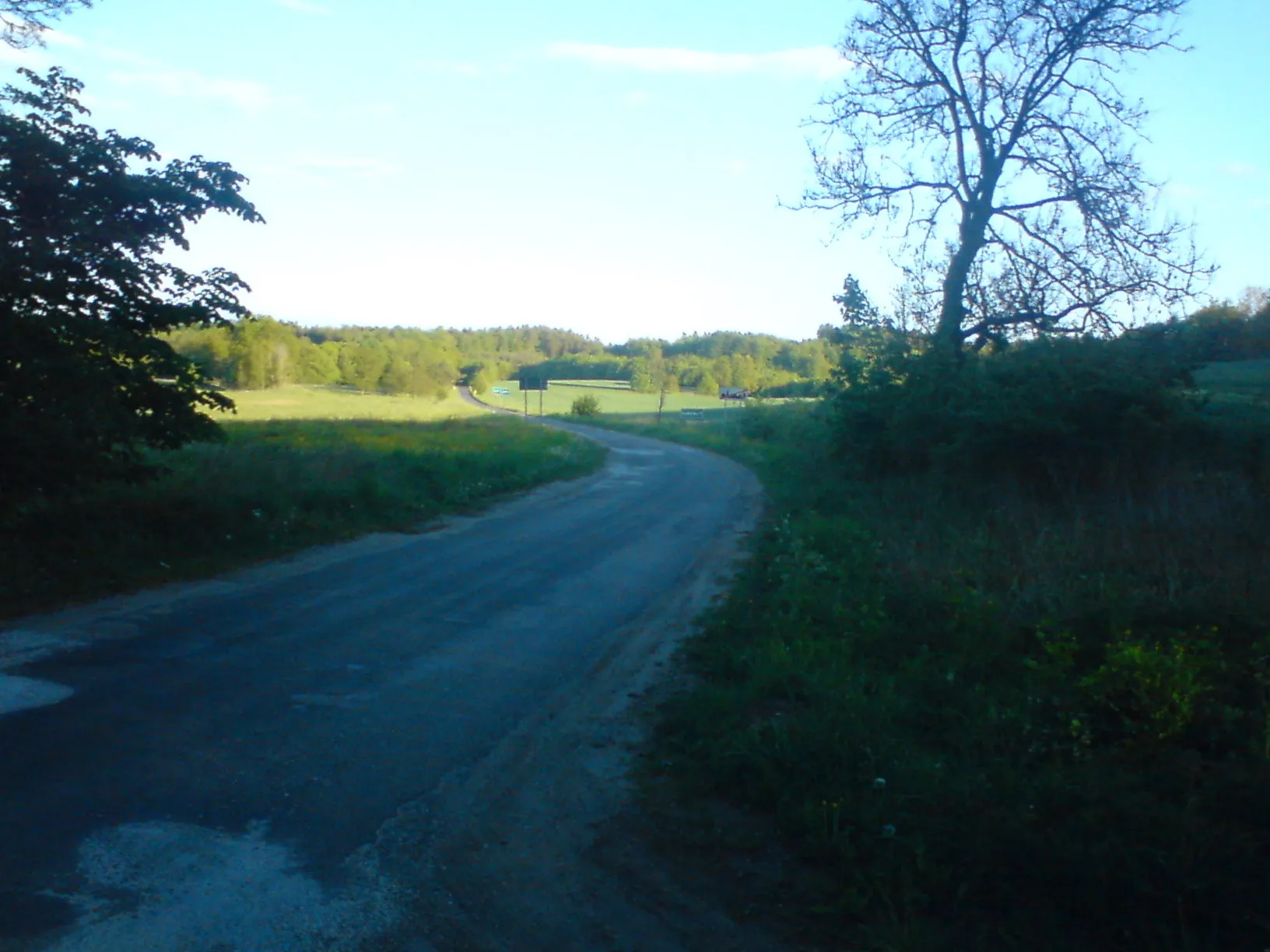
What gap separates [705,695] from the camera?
6.88 meters

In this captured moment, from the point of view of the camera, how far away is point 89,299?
10758 mm

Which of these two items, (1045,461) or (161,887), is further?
(1045,461)

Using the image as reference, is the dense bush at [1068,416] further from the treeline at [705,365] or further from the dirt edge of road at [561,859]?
the treeline at [705,365]

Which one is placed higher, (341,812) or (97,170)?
(97,170)

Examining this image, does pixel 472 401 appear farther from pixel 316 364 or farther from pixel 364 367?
pixel 316 364

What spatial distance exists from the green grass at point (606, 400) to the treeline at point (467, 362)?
85.8 inches

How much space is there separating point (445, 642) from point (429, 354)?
83226 millimetres

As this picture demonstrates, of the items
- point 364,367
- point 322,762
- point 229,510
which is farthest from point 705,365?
point 322,762

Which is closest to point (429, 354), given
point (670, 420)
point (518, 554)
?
point (670, 420)

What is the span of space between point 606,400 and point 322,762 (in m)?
91.7

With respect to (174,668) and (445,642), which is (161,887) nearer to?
(174,668)

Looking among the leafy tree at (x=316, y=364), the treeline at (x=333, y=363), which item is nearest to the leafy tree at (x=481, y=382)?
the treeline at (x=333, y=363)

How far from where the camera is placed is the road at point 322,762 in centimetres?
392

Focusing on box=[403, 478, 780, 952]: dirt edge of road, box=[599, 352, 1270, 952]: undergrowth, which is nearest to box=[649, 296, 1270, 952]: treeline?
box=[599, 352, 1270, 952]: undergrowth
